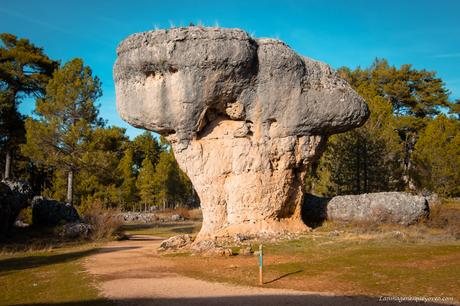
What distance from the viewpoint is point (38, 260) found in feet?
45.2

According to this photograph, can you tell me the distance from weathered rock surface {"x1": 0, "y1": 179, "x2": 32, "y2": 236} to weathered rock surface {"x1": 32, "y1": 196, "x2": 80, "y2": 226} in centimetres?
152

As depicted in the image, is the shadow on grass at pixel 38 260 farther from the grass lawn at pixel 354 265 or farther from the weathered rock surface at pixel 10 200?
the weathered rock surface at pixel 10 200

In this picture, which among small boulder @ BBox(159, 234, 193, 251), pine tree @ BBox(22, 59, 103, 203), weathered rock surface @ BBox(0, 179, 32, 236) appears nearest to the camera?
small boulder @ BBox(159, 234, 193, 251)

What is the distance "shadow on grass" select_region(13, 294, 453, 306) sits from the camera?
7.39m

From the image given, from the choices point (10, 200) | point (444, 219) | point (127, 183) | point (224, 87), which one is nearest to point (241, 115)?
point (224, 87)

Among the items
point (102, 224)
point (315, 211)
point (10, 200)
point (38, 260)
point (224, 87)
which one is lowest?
point (38, 260)

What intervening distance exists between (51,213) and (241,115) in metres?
12.0

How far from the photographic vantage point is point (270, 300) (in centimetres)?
765

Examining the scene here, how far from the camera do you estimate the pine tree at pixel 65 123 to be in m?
26.3

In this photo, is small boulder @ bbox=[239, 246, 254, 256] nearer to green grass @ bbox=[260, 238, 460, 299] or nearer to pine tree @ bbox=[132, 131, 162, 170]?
green grass @ bbox=[260, 238, 460, 299]

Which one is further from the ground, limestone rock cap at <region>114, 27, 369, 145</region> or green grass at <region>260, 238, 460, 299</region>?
limestone rock cap at <region>114, 27, 369, 145</region>

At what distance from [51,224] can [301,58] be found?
1531cm

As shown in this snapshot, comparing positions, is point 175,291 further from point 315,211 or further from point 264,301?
point 315,211

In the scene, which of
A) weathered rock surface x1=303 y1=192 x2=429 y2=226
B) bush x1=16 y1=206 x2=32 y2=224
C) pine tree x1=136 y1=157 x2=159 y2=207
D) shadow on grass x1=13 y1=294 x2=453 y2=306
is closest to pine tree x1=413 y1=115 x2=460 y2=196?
weathered rock surface x1=303 y1=192 x2=429 y2=226
